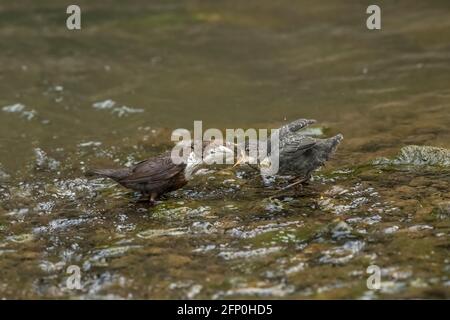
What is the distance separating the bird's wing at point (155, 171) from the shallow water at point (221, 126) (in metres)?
0.30

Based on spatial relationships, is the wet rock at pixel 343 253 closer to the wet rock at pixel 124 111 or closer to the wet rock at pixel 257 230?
the wet rock at pixel 257 230

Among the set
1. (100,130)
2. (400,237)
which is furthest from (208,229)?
(100,130)

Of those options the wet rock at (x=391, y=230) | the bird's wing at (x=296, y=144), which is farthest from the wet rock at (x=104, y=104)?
the wet rock at (x=391, y=230)

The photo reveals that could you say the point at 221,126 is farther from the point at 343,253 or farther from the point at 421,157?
the point at 343,253

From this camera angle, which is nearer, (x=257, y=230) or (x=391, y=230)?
(x=391, y=230)

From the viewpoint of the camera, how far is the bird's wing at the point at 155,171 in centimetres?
626

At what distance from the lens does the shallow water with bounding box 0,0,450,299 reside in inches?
199

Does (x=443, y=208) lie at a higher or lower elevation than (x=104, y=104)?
lower

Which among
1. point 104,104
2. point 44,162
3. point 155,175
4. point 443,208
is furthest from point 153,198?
point 104,104

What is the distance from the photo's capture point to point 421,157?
6.97 metres

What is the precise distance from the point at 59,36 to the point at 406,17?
269 inches

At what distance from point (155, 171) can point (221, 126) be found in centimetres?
297

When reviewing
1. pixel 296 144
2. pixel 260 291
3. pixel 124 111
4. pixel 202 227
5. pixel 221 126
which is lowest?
pixel 260 291

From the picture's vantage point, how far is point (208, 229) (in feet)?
19.0
